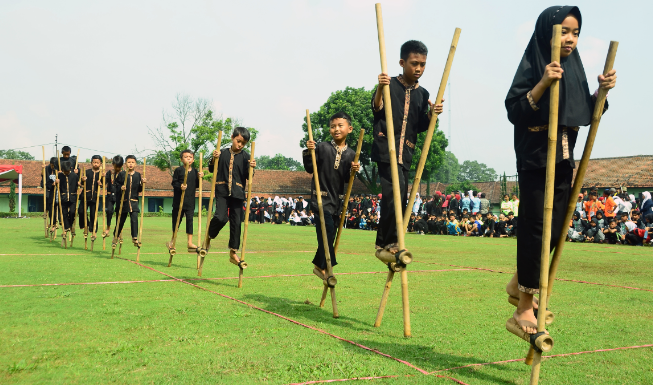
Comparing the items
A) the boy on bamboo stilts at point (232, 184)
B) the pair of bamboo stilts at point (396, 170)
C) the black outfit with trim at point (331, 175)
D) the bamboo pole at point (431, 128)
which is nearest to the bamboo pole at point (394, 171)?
the pair of bamboo stilts at point (396, 170)

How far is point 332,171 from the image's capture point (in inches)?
265

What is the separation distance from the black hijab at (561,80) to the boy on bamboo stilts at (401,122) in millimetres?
1643

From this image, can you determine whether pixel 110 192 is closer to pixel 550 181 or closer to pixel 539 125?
pixel 539 125

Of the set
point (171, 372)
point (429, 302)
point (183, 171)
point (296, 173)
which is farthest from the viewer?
point (296, 173)

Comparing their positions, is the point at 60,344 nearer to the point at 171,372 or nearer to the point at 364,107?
the point at 171,372

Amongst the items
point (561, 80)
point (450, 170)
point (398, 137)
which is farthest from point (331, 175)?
point (450, 170)

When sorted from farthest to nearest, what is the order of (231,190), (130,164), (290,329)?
(130,164), (231,190), (290,329)

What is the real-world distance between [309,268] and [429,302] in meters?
3.97

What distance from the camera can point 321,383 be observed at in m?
3.28

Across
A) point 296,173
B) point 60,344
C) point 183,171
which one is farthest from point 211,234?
point 296,173

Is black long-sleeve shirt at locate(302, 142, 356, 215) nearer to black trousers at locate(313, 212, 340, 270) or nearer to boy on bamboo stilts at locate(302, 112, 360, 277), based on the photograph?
boy on bamboo stilts at locate(302, 112, 360, 277)

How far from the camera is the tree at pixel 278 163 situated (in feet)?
417

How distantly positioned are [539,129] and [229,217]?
6.31 metres

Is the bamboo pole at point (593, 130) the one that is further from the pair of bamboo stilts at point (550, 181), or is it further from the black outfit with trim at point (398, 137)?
the black outfit with trim at point (398, 137)
